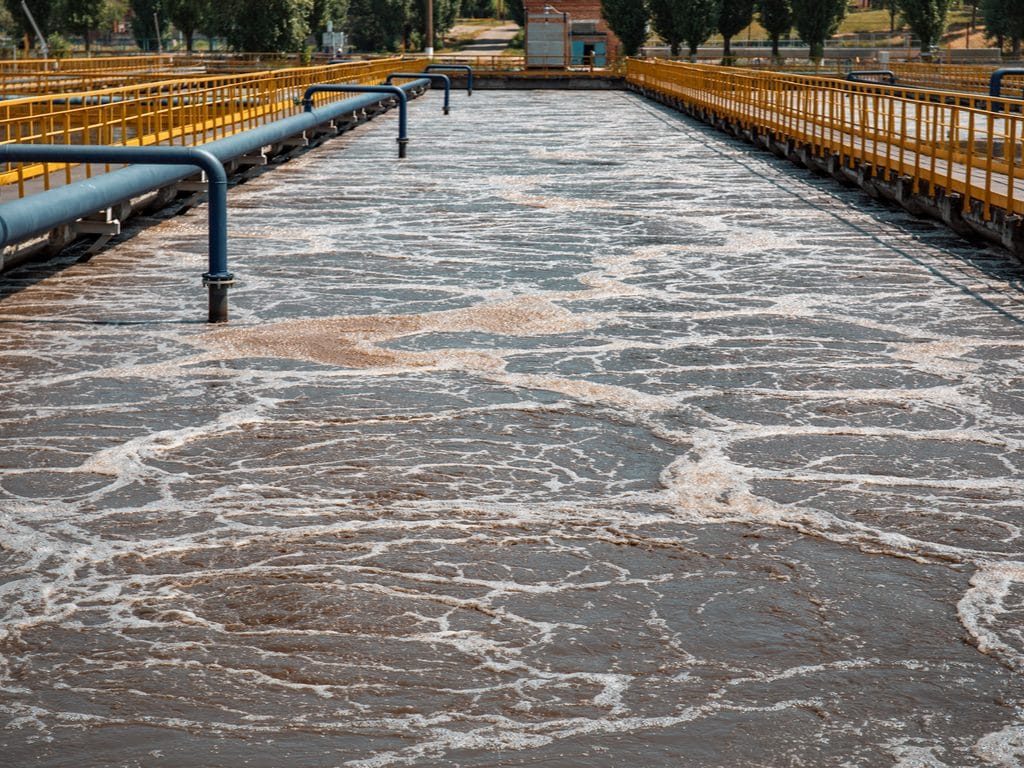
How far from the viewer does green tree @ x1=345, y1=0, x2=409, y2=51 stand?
297 feet

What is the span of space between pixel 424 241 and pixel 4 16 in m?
111

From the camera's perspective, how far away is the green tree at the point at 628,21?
76.2 meters

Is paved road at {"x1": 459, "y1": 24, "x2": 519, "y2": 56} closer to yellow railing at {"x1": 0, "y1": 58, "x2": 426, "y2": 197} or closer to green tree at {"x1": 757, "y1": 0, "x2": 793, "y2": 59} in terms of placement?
green tree at {"x1": 757, "y1": 0, "x2": 793, "y2": 59}

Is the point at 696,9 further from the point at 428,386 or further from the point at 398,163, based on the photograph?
the point at 428,386

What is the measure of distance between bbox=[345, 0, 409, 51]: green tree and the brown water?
7939cm

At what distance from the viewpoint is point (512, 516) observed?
21.6ft

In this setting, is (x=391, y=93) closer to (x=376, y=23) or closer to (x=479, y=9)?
(x=376, y=23)

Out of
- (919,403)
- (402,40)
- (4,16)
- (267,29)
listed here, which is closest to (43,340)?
(919,403)

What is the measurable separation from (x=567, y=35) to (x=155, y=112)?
48727 mm

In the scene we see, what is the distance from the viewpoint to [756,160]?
25891 millimetres

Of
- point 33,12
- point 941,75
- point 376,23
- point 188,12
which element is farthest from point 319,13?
point 941,75

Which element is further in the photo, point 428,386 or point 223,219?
point 223,219

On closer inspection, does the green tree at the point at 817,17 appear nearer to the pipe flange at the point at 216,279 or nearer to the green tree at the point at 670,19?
the green tree at the point at 670,19

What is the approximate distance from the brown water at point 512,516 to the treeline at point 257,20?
6111 centimetres
